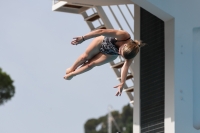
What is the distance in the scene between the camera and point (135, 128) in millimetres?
13352

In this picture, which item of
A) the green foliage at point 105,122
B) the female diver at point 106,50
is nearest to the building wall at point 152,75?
the female diver at point 106,50

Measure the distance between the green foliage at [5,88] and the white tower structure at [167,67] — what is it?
64.0ft

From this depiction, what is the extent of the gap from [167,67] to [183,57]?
323mm

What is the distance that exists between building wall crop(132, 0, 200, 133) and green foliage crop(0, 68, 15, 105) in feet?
67.2

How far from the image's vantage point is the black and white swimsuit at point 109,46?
35.2ft

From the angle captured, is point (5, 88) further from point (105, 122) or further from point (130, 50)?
point (105, 122)

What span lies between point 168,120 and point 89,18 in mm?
3596

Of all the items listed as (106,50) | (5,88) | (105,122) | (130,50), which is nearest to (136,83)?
(106,50)

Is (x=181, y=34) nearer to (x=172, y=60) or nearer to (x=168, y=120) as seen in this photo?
(x=172, y=60)

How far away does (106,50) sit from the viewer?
10820 mm

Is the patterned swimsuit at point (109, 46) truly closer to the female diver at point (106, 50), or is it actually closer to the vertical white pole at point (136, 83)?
the female diver at point (106, 50)

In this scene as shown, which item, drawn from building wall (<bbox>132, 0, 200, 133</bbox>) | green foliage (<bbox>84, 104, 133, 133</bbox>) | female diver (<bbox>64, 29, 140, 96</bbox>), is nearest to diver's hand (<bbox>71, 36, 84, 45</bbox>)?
female diver (<bbox>64, 29, 140, 96</bbox>)

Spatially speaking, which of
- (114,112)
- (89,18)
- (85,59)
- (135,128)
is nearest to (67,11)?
(89,18)

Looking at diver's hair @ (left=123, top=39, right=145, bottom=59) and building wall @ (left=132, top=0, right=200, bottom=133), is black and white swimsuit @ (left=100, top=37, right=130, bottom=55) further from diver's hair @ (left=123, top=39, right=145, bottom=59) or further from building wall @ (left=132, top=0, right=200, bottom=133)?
building wall @ (left=132, top=0, right=200, bottom=133)
